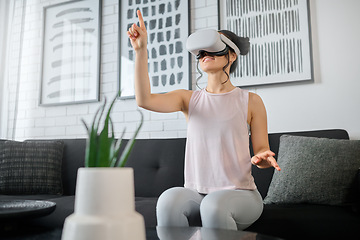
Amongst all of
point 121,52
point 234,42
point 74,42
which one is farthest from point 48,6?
point 234,42

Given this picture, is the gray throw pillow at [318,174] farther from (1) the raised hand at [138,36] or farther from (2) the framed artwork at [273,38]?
(1) the raised hand at [138,36]

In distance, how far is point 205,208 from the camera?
1.09 m

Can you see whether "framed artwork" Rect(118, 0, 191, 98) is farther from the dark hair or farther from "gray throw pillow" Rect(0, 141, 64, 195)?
the dark hair

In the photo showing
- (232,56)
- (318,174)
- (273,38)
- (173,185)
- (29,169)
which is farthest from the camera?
(273,38)

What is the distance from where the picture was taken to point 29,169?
2.27 metres

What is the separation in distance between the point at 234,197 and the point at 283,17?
1709 mm

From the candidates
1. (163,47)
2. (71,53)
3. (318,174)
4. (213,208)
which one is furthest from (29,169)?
(318,174)

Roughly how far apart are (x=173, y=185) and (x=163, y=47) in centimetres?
118

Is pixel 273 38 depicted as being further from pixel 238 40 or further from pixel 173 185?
pixel 173 185

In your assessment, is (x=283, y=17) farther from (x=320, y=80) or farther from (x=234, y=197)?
(x=234, y=197)

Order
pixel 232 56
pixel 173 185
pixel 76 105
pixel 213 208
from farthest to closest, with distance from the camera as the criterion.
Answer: pixel 76 105 < pixel 173 185 < pixel 232 56 < pixel 213 208

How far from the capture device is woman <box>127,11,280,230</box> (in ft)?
3.65

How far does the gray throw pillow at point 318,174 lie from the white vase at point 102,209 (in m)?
1.29

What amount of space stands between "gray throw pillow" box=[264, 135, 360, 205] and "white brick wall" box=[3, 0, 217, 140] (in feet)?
3.35
